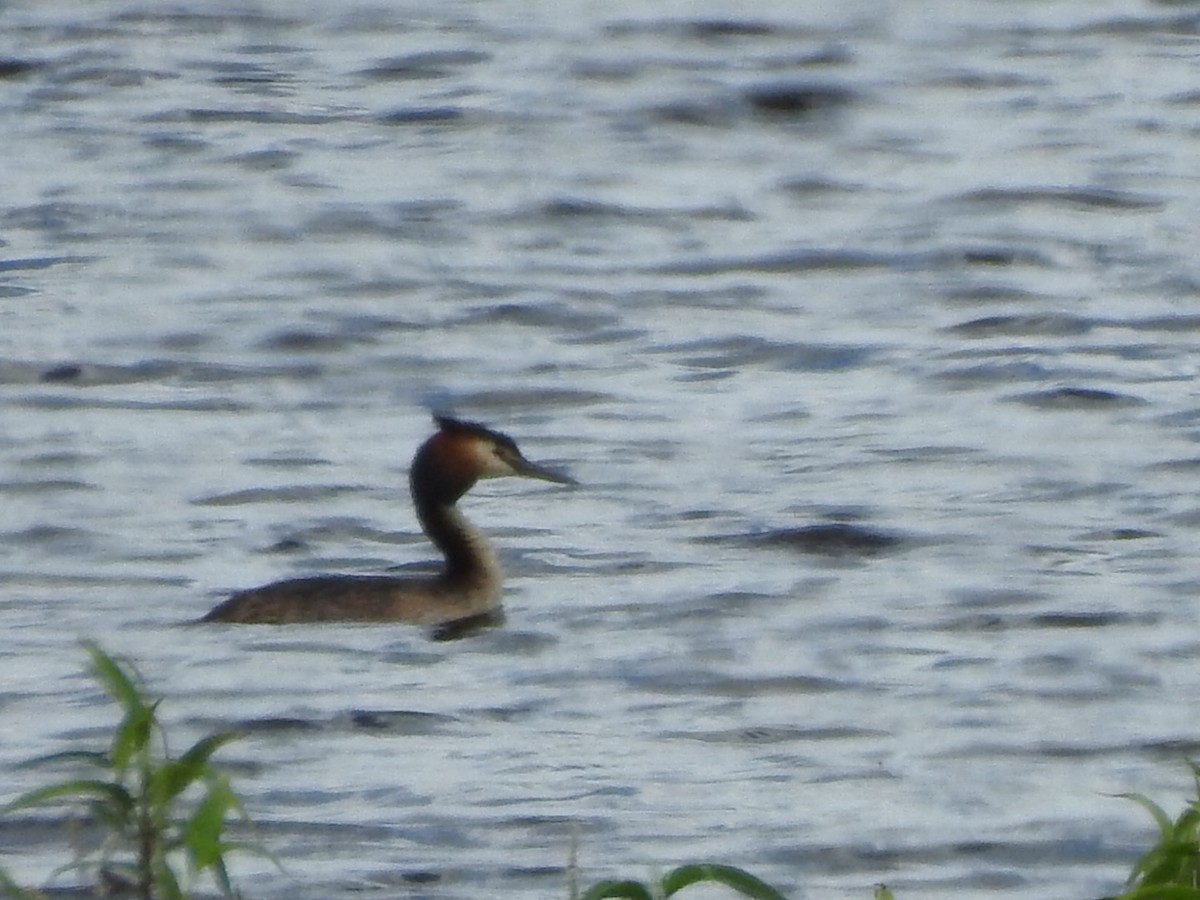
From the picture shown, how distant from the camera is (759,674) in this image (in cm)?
1128

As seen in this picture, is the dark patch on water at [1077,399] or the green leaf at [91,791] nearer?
the green leaf at [91,791]

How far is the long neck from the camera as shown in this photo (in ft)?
40.8

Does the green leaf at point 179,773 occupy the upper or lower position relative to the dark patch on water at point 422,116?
upper

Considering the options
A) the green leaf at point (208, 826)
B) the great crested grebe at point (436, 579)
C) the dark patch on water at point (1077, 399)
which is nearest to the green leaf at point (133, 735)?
the green leaf at point (208, 826)

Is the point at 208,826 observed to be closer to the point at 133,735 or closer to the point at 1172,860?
the point at 133,735

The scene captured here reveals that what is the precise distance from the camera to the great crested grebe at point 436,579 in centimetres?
1177

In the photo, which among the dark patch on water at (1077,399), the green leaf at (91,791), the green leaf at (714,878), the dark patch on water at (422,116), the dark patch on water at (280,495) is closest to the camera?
the green leaf at (714,878)

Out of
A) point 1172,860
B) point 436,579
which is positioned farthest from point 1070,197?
point 1172,860

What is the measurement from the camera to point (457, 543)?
1269cm

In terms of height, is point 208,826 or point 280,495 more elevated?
point 208,826

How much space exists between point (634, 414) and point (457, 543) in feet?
11.3

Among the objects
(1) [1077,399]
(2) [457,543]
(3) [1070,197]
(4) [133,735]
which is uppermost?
(4) [133,735]

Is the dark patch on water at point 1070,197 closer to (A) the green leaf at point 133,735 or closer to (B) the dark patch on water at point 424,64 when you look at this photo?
(B) the dark patch on water at point 424,64

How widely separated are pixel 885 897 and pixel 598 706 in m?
5.07
